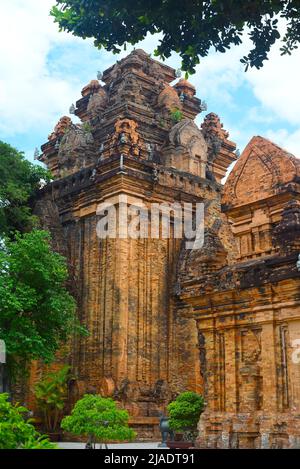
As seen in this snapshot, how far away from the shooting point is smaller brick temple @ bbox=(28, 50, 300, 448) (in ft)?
41.5

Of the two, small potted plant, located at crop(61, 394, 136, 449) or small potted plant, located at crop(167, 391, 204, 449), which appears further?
small potted plant, located at crop(167, 391, 204, 449)

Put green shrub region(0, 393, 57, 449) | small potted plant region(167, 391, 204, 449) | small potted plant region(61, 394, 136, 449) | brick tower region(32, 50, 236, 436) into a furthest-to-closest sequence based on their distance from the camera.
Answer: brick tower region(32, 50, 236, 436) → small potted plant region(167, 391, 204, 449) → small potted plant region(61, 394, 136, 449) → green shrub region(0, 393, 57, 449)

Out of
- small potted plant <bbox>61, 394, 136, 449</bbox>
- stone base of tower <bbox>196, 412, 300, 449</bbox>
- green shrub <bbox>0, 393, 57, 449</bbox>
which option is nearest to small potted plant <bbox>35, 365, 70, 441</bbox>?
small potted plant <bbox>61, 394, 136, 449</bbox>

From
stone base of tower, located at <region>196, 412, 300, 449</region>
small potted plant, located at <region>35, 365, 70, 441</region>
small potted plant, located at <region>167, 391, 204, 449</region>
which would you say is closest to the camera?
stone base of tower, located at <region>196, 412, 300, 449</region>

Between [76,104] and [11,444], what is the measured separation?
91.6 ft

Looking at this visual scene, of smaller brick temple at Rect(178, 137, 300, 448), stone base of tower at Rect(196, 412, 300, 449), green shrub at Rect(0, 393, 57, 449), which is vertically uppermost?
smaller brick temple at Rect(178, 137, 300, 448)

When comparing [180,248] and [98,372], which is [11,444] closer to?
[98,372]

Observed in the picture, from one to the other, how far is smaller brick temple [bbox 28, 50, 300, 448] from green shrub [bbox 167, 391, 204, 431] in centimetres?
200

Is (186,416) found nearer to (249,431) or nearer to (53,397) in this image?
(249,431)

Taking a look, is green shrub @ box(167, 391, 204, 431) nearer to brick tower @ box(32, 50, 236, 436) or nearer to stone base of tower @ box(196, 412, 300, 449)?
stone base of tower @ box(196, 412, 300, 449)

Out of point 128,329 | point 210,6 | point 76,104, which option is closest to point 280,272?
point 210,6

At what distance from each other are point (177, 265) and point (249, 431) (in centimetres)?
1281

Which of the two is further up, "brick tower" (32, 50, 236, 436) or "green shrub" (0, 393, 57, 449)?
"brick tower" (32, 50, 236, 436)

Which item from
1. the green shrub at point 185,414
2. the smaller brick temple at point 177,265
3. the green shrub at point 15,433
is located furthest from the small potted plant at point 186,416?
the green shrub at point 15,433
